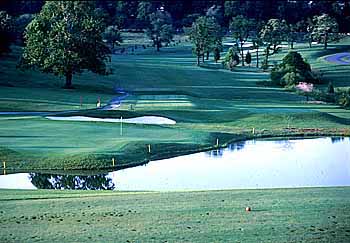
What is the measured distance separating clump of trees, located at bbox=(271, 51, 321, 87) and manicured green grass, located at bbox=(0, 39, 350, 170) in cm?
288

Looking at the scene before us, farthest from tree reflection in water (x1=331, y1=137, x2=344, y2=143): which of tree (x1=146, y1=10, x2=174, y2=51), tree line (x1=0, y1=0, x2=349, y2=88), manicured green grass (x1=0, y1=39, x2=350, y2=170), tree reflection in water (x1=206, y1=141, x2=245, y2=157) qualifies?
tree (x1=146, y1=10, x2=174, y2=51)

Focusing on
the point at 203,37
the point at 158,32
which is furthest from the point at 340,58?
the point at 158,32

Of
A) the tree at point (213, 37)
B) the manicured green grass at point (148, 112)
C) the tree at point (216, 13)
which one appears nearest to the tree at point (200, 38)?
the tree at point (213, 37)

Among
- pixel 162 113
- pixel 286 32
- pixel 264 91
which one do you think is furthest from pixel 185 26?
pixel 162 113

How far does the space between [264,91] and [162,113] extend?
2509 cm

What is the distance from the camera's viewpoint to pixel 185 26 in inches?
6604

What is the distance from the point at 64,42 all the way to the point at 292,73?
29334 millimetres

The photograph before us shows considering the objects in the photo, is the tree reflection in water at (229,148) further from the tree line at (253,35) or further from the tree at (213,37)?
the tree at (213,37)

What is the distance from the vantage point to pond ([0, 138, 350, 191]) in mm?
31719

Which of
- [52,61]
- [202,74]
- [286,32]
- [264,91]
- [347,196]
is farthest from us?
[286,32]

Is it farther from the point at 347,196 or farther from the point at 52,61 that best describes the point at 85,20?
the point at 347,196

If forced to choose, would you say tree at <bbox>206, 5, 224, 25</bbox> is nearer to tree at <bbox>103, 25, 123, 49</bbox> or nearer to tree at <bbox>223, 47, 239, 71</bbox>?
tree at <bbox>103, 25, 123, 49</bbox>

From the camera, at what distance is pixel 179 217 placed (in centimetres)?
1800

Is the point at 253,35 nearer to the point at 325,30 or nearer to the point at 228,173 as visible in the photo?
the point at 325,30
